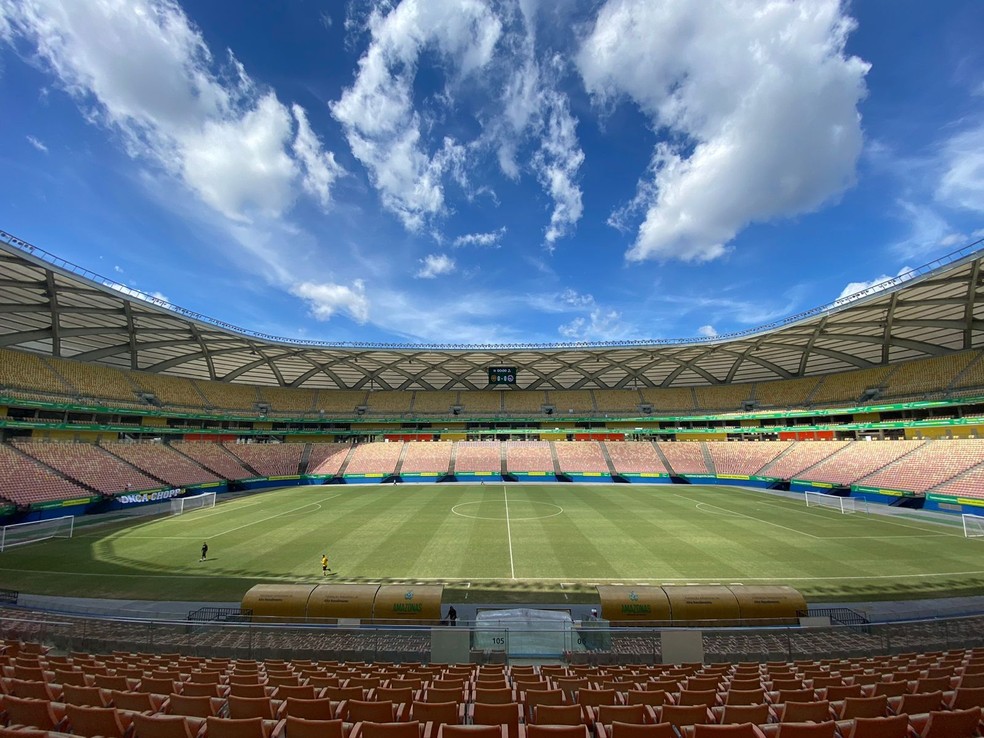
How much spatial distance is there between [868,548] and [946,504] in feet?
53.2

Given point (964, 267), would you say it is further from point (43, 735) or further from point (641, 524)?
point (43, 735)

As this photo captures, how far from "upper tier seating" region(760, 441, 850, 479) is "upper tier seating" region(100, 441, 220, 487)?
64.2m

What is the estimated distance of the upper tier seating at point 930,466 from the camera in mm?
33969

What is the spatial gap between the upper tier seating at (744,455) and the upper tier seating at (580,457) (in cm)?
1463

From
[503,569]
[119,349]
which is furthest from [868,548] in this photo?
[119,349]

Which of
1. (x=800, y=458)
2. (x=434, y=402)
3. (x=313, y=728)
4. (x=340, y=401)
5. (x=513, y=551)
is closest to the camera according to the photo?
(x=313, y=728)

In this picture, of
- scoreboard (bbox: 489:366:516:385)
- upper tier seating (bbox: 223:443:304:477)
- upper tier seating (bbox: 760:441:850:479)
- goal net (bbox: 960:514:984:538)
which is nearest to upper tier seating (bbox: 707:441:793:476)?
upper tier seating (bbox: 760:441:850:479)

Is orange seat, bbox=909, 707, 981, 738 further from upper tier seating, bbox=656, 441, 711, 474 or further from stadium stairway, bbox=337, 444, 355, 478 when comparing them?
stadium stairway, bbox=337, 444, 355, 478

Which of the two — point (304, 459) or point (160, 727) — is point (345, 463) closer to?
point (304, 459)

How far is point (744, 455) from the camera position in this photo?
178 feet

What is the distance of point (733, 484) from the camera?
50938 mm

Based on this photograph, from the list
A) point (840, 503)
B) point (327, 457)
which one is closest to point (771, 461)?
point (840, 503)

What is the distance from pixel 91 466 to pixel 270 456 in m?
20.4

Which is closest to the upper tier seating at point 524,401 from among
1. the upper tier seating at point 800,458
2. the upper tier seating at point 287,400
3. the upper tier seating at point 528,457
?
the upper tier seating at point 528,457
